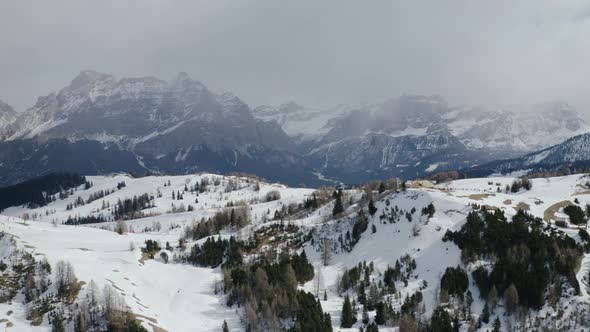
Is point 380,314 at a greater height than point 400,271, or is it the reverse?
point 400,271

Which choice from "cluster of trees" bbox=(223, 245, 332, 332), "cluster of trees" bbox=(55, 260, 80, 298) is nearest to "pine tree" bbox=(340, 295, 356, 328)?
"cluster of trees" bbox=(223, 245, 332, 332)

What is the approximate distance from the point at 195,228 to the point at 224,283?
259 ft

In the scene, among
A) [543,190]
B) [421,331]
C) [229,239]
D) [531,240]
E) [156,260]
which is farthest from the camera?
[543,190]

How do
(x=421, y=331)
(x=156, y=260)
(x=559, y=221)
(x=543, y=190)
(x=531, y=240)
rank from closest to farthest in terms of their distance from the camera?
(x=421, y=331) < (x=531, y=240) < (x=559, y=221) < (x=156, y=260) < (x=543, y=190)

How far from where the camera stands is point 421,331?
9412 cm

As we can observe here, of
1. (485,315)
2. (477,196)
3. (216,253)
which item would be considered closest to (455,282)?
(485,315)

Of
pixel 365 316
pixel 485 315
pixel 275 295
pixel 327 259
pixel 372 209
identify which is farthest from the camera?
pixel 372 209

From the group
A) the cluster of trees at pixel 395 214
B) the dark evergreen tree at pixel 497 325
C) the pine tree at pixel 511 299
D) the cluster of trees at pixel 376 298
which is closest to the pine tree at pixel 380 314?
the cluster of trees at pixel 376 298

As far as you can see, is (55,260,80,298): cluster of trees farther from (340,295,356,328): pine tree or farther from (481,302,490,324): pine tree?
(481,302,490,324): pine tree

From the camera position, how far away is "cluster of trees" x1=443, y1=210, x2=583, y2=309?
325ft

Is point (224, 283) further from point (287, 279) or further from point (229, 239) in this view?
point (229, 239)

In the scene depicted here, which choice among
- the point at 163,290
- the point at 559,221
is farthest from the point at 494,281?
the point at 163,290

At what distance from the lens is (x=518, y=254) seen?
110 meters

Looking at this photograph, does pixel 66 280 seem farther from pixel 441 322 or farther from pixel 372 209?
pixel 372 209
